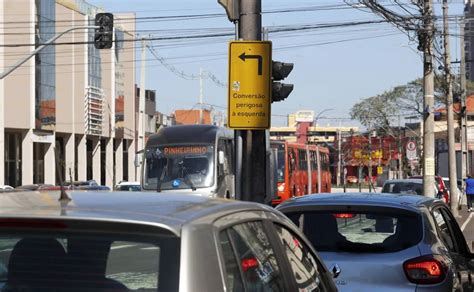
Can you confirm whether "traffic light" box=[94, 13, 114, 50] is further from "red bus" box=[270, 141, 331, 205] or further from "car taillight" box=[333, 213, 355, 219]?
"car taillight" box=[333, 213, 355, 219]

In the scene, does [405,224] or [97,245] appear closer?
[97,245]

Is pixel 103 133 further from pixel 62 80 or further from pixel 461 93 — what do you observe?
pixel 461 93

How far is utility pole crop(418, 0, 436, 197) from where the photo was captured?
21.9 m

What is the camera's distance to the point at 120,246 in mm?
3223

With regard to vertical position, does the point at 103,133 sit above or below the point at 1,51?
below

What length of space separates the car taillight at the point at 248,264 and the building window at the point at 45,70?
4928 centimetres

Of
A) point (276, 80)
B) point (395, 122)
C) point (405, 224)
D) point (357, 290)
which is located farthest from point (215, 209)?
point (395, 122)

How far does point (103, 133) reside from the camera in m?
65.7

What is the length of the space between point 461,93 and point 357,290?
37003mm

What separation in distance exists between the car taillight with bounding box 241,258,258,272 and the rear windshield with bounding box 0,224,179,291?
487 mm

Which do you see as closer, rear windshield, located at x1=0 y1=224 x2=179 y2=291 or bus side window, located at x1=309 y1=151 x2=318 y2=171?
rear windshield, located at x1=0 y1=224 x2=179 y2=291

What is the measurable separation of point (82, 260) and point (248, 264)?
79 centimetres

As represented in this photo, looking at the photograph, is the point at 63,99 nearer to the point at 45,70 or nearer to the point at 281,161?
the point at 45,70

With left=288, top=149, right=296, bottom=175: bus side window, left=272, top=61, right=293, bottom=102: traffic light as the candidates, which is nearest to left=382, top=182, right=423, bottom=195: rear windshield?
left=288, top=149, right=296, bottom=175: bus side window
